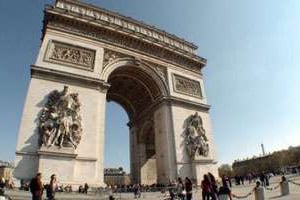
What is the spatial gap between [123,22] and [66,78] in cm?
850

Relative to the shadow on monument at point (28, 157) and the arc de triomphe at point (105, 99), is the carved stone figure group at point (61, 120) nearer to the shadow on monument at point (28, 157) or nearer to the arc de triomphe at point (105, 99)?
the arc de triomphe at point (105, 99)

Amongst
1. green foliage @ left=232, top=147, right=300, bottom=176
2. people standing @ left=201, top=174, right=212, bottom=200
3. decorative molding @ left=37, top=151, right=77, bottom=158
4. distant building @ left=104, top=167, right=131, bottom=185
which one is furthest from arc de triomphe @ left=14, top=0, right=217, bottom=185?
distant building @ left=104, top=167, right=131, bottom=185

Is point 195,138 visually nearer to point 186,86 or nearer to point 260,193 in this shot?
point 186,86

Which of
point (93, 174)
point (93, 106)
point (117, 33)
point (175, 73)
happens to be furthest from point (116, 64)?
point (93, 174)

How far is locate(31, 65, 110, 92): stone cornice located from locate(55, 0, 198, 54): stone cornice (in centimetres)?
526

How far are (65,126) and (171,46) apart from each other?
13.1m

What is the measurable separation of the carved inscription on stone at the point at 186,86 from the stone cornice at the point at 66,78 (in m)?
7.33

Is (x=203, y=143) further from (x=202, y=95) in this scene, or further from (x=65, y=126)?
(x=65, y=126)

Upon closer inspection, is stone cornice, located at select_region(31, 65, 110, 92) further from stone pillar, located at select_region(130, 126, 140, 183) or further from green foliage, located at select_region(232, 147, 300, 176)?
green foliage, located at select_region(232, 147, 300, 176)

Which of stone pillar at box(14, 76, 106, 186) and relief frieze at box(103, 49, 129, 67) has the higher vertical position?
relief frieze at box(103, 49, 129, 67)

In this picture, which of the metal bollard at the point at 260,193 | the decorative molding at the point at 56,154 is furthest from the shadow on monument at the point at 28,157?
the metal bollard at the point at 260,193

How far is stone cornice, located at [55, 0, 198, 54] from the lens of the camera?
20828 mm

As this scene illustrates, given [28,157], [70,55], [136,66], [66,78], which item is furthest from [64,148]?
[136,66]

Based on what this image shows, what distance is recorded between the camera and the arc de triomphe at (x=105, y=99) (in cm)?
1528
